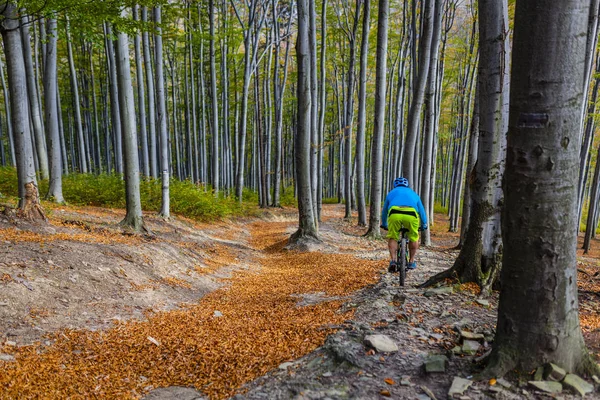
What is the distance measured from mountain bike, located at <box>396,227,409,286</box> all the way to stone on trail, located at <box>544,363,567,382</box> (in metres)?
3.09

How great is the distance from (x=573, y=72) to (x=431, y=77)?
9484 millimetres

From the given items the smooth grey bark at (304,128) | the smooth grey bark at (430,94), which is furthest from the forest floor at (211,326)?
the smooth grey bark at (430,94)

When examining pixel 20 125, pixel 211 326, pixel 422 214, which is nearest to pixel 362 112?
pixel 422 214

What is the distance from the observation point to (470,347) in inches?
115

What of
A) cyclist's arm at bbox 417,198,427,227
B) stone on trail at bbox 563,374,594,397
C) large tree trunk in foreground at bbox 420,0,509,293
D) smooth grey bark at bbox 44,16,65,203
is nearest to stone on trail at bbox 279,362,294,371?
stone on trail at bbox 563,374,594,397

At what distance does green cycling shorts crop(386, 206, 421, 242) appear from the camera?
18.2 feet

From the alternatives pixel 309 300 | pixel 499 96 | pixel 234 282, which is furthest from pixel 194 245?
pixel 499 96

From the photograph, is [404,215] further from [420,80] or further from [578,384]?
[420,80]

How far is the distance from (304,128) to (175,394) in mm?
8079

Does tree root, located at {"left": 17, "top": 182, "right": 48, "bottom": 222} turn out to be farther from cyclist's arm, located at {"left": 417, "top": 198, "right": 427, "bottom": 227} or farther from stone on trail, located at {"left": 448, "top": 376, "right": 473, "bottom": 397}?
stone on trail, located at {"left": 448, "top": 376, "right": 473, "bottom": 397}

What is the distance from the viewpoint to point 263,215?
1964 cm

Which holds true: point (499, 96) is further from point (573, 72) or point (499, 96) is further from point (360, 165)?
point (360, 165)

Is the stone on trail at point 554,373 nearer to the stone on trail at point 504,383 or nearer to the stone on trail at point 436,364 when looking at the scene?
the stone on trail at point 504,383

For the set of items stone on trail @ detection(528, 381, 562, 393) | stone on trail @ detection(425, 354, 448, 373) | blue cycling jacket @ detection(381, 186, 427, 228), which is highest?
blue cycling jacket @ detection(381, 186, 427, 228)
